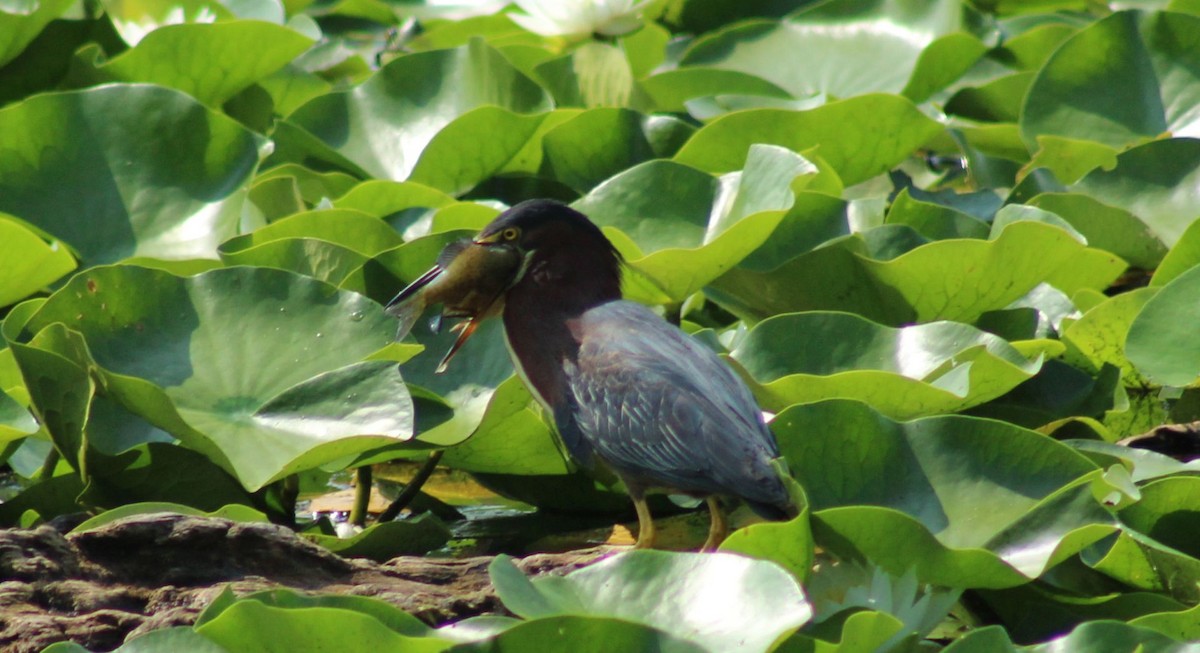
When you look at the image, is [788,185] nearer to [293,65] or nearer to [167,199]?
[167,199]

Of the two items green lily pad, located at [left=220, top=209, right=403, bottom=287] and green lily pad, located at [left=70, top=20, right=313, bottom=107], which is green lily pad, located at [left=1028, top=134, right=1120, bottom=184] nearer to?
green lily pad, located at [left=220, top=209, right=403, bottom=287]

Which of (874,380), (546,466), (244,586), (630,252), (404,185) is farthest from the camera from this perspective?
(404,185)

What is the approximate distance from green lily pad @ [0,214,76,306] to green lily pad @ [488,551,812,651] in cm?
134

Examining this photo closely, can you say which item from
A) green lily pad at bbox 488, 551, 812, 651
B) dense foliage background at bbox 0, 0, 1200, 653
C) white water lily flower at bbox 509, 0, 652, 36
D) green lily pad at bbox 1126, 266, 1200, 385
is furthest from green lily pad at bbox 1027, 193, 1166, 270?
green lily pad at bbox 488, 551, 812, 651

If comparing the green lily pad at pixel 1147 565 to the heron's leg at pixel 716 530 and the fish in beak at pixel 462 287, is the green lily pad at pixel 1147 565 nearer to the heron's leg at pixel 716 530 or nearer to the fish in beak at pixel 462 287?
the heron's leg at pixel 716 530

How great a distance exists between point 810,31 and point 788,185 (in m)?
1.59

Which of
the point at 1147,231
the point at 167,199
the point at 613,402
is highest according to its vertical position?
the point at 167,199

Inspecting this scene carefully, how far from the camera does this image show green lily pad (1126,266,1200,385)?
8.55 feet

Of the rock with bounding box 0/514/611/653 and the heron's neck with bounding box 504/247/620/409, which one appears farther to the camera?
the heron's neck with bounding box 504/247/620/409

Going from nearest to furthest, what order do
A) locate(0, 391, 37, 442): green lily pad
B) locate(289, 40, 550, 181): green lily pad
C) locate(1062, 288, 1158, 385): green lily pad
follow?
locate(0, 391, 37, 442): green lily pad, locate(1062, 288, 1158, 385): green lily pad, locate(289, 40, 550, 181): green lily pad

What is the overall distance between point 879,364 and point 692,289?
400mm

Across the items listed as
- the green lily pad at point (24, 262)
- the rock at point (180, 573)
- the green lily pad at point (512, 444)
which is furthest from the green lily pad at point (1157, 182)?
the green lily pad at point (24, 262)

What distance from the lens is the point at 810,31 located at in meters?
4.20

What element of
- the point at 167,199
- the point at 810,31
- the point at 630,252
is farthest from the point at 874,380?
the point at 810,31
